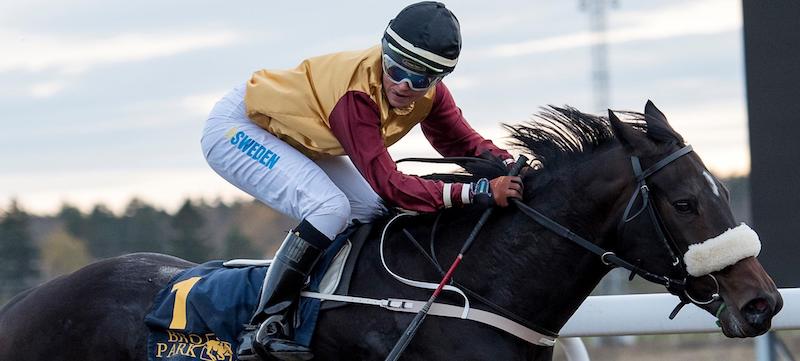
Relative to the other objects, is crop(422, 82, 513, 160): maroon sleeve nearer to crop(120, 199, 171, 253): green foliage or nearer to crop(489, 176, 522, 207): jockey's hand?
crop(489, 176, 522, 207): jockey's hand

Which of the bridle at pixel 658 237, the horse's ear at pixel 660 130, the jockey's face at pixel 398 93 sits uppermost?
the jockey's face at pixel 398 93

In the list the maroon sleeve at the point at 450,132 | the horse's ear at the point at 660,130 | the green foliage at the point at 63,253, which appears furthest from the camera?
the green foliage at the point at 63,253

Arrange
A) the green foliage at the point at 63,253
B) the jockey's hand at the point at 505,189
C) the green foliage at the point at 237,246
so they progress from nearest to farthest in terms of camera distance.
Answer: the jockey's hand at the point at 505,189
the green foliage at the point at 237,246
the green foliage at the point at 63,253

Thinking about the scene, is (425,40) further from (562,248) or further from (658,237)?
(658,237)

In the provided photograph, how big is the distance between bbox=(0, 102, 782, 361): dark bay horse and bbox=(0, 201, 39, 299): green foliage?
10.0 meters

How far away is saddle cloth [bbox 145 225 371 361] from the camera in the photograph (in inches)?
177

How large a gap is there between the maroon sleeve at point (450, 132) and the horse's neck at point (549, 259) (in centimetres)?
55

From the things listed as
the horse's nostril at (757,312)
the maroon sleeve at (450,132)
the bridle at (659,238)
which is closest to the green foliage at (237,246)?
the maroon sleeve at (450,132)

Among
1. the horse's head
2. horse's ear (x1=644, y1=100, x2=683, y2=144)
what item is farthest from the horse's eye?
horse's ear (x1=644, y1=100, x2=683, y2=144)

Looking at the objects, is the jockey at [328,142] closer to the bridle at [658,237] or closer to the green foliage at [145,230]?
the bridle at [658,237]

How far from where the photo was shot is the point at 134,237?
14031mm

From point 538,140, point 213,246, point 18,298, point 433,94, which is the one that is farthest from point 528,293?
point 213,246

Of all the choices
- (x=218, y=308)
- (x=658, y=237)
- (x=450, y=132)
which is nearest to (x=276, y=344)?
(x=218, y=308)

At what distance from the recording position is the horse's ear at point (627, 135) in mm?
4184
